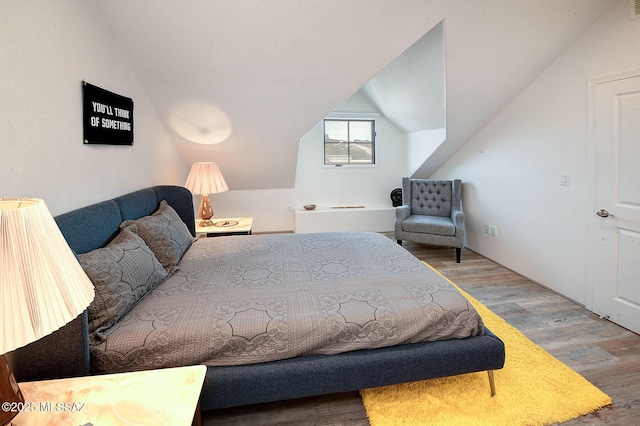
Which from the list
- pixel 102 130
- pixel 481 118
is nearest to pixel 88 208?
pixel 102 130

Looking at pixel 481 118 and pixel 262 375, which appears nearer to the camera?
pixel 262 375

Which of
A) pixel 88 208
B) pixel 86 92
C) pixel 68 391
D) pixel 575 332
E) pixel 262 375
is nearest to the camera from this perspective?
pixel 68 391

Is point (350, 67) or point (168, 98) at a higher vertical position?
point (350, 67)

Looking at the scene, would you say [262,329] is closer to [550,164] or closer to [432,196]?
[550,164]

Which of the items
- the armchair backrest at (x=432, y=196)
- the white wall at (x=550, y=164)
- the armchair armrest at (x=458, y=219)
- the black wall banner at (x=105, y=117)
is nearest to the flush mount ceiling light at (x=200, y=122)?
the black wall banner at (x=105, y=117)

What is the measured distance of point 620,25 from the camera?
257cm

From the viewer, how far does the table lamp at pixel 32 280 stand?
750 mm

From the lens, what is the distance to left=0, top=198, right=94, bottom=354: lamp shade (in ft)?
2.46

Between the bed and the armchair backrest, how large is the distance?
2.64m

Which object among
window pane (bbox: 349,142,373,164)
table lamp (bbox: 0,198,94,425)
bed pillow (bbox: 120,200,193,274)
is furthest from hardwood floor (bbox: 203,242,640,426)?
window pane (bbox: 349,142,373,164)

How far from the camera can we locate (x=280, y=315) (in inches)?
68.1

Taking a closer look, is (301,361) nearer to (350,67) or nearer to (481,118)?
(350,67)

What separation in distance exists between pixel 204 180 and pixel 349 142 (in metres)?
2.79

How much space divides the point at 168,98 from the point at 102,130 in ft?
3.96
